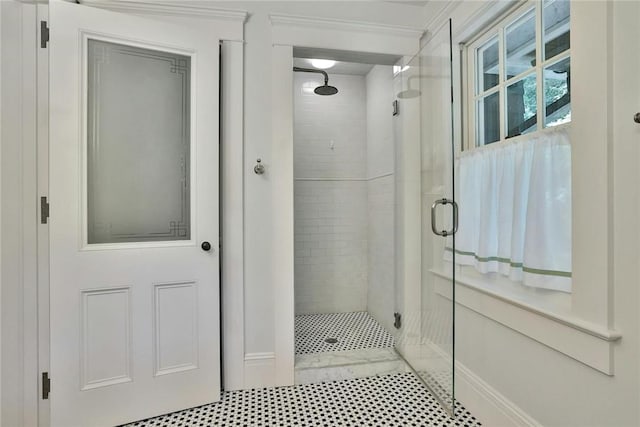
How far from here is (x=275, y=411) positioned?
1734 millimetres

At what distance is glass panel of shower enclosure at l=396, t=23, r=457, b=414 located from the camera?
161 cm

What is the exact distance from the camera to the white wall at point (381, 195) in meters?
2.60

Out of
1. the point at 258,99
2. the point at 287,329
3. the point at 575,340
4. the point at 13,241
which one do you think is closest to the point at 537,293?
the point at 575,340

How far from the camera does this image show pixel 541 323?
131 cm

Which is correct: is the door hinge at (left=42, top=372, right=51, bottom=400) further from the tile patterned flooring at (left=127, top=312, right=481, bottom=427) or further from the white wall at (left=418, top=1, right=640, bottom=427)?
the white wall at (left=418, top=1, right=640, bottom=427)

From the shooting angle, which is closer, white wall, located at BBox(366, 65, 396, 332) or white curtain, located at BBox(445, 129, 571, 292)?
white curtain, located at BBox(445, 129, 571, 292)

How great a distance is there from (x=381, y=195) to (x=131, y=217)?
1.96m

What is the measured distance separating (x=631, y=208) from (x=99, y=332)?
2.26 meters

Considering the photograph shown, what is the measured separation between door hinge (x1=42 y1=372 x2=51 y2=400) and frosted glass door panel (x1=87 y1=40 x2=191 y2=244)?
0.71m

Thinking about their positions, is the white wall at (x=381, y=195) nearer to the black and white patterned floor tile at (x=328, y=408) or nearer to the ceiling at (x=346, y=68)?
the ceiling at (x=346, y=68)

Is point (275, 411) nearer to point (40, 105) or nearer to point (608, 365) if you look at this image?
point (608, 365)

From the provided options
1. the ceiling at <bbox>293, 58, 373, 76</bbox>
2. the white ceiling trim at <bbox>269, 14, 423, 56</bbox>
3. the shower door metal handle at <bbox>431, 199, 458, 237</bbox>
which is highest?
the ceiling at <bbox>293, 58, 373, 76</bbox>

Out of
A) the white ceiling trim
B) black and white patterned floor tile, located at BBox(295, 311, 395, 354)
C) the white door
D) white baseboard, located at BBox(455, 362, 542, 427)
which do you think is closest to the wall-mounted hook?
the white door

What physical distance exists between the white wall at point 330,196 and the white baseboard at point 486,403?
1.57m
